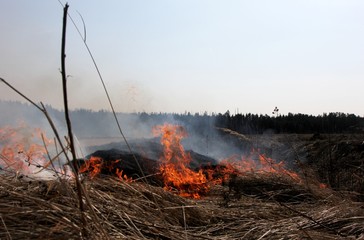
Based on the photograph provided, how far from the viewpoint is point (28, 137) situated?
11.7m

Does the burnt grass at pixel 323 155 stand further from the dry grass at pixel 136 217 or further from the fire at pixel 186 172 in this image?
the dry grass at pixel 136 217

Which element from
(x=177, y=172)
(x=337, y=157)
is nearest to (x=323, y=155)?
(x=337, y=157)

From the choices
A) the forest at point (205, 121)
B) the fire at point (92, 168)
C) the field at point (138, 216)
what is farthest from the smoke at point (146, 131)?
the field at point (138, 216)

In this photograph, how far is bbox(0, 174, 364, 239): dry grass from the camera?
1.89 m

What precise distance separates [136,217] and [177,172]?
571 cm

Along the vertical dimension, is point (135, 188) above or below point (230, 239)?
above

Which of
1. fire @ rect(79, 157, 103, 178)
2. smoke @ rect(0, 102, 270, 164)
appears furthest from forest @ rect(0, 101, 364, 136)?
fire @ rect(79, 157, 103, 178)

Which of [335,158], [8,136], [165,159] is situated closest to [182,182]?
[165,159]

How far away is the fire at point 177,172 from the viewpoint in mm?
6680

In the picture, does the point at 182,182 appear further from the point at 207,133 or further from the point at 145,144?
the point at 207,133

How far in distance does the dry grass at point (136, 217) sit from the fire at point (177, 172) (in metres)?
2.08

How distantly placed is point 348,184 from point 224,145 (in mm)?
12079

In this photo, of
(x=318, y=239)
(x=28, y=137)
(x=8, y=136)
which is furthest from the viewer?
(x=28, y=137)

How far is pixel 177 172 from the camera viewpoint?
825cm
